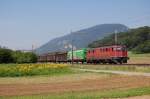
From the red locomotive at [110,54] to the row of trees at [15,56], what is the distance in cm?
2079

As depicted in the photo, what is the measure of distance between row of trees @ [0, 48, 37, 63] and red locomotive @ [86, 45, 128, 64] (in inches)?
819

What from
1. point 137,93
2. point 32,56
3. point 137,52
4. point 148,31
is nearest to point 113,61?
point 32,56

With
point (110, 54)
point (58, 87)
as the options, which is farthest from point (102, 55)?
point (58, 87)

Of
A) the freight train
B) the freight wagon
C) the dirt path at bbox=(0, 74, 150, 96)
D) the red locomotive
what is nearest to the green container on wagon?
the freight train

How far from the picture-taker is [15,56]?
308ft

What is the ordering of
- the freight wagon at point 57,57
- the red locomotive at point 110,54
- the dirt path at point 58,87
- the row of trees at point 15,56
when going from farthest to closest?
the freight wagon at point 57,57
the row of trees at point 15,56
the red locomotive at point 110,54
the dirt path at point 58,87

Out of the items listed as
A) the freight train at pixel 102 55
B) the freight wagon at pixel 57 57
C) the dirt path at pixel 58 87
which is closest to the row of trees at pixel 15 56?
the freight train at pixel 102 55

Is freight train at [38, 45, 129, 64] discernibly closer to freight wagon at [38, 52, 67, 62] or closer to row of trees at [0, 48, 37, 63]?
freight wagon at [38, 52, 67, 62]

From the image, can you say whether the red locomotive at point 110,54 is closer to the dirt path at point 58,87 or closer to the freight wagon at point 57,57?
the freight wagon at point 57,57

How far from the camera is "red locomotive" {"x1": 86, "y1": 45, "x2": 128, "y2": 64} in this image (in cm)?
6606

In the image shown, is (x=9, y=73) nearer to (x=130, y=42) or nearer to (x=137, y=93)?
(x=137, y=93)

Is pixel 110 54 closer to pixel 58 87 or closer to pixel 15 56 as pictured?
pixel 15 56

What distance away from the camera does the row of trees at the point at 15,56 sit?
293 ft

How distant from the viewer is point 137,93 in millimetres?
23281
